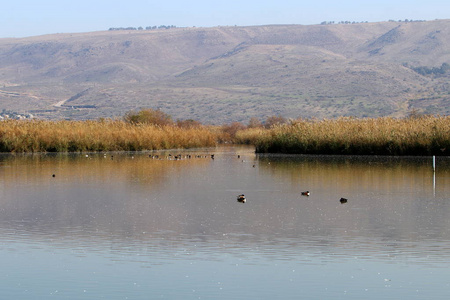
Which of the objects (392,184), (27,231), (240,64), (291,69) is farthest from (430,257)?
(240,64)

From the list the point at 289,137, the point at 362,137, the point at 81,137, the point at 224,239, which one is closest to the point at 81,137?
the point at 81,137

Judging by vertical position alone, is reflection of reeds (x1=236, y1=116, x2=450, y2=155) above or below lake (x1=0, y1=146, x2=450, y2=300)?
above

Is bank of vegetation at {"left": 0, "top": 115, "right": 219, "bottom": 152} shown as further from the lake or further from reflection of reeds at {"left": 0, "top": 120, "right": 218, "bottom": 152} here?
the lake

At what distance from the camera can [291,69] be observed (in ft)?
580

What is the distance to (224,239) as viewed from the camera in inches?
507

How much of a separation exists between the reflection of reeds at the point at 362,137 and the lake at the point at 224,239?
519 inches

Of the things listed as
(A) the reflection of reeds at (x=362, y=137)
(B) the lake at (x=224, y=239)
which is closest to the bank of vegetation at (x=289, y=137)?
(A) the reflection of reeds at (x=362, y=137)

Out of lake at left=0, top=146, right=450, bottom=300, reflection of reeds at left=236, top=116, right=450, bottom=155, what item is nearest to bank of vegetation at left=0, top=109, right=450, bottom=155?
reflection of reeds at left=236, top=116, right=450, bottom=155

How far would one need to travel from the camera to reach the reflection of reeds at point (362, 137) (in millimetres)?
36656

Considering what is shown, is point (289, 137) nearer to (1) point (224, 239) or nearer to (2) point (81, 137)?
(2) point (81, 137)

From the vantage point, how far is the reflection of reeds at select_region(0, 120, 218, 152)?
43406mm

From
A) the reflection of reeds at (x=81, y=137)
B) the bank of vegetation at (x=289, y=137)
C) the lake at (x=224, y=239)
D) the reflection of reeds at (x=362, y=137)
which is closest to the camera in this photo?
the lake at (x=224, y=239)

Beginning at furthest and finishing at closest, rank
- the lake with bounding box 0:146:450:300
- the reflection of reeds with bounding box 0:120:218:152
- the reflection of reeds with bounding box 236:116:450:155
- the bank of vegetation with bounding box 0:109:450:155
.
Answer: the reflection of reeds with bounding box 0:120:218:152 → the bank of vegetation with bounding box 0:109:450:155 → the reflection of reeds with bounding box 236:116:450:155 → the lake with bounding box 0:146:450:300

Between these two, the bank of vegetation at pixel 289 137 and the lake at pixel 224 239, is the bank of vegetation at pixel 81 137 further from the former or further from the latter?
the lake at pixel 224 239
